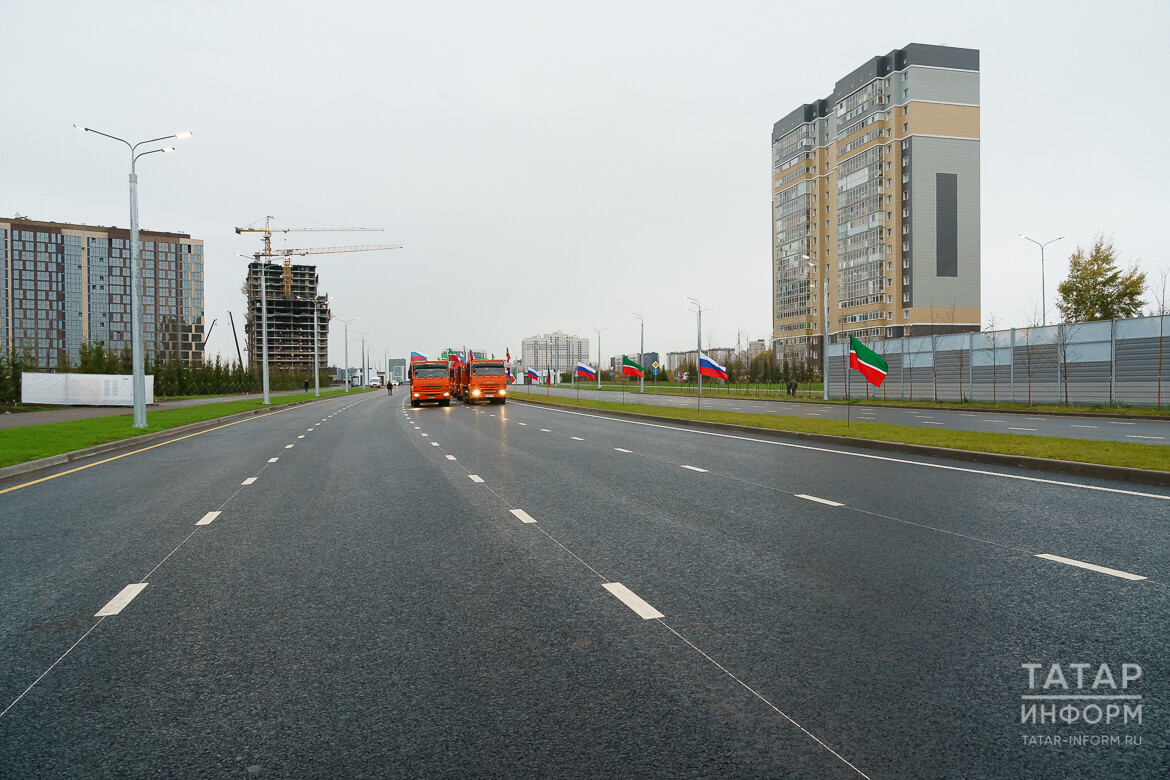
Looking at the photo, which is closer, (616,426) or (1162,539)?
(1162,539)

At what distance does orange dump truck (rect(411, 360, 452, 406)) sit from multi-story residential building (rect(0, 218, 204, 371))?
131m

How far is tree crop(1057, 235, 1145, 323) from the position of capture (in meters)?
62.5

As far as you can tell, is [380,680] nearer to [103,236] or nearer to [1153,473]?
[1153,473]

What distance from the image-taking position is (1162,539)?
7.29m

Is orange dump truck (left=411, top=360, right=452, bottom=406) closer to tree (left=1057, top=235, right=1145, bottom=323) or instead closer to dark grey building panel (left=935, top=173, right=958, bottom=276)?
tree (left=1057, top=235, right=1145, bottom=323)

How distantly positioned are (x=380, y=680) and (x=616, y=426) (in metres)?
23.1

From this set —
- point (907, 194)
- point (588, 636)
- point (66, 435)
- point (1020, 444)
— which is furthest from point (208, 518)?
point (907, 194)

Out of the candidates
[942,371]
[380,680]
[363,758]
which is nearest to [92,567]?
[380,680]

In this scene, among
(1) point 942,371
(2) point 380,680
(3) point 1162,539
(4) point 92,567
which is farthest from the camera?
(1) point 942,371

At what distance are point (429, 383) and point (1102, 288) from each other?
55501 mm

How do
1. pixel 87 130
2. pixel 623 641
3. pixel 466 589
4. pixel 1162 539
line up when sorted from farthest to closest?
pixel 87 130, pixel 1162 539, pixel 466 589, pixel 623 641

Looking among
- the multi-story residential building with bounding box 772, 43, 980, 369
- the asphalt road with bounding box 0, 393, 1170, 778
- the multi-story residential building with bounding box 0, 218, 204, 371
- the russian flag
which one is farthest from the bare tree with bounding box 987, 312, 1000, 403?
the multi-story residential building with bounding box 0, 218, 204, 371

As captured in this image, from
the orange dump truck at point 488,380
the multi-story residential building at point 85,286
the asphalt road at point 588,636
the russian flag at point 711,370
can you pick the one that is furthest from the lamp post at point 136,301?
the multi-story residential building at point 85,286

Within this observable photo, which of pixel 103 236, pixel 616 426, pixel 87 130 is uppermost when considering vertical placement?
pixel 103 236
